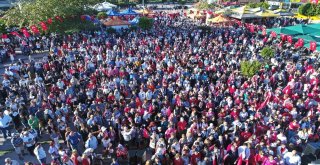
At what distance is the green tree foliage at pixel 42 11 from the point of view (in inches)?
907

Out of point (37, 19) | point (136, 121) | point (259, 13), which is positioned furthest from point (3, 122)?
point (259, 13)

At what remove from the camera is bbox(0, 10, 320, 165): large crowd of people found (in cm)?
835

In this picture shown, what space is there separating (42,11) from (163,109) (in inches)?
659

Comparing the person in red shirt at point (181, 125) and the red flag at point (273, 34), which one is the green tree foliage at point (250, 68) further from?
the red flag at point (273, 34)

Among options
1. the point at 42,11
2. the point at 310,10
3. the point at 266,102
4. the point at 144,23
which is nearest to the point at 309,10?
the point at 310,10

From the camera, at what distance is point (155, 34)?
25.3 m

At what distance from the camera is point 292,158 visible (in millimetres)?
7848

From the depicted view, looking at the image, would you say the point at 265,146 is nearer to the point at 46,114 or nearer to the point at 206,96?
the point at 206,96

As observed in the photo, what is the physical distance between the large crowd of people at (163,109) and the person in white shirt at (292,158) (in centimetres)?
2

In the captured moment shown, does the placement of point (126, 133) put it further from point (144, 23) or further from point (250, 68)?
point (144, 23)

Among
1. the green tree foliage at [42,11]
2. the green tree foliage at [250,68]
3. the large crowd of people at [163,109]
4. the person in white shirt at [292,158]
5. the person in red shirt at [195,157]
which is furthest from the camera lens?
the green tree foliage at [42,11]

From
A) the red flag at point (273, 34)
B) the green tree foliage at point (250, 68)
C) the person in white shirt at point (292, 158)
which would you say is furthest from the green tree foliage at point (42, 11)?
the person in white shirt at point (292, 158)

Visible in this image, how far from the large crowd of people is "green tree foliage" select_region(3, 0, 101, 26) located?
616 centimetres

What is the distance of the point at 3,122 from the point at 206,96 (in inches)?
300
